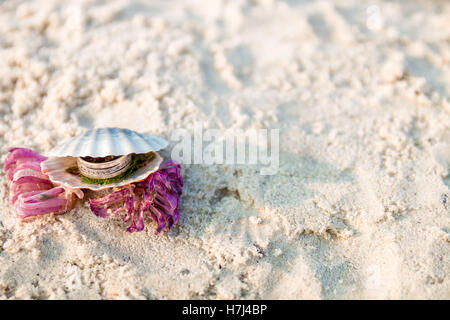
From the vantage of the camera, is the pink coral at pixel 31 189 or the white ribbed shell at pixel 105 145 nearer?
the white ribbed shell at pixel 105 145

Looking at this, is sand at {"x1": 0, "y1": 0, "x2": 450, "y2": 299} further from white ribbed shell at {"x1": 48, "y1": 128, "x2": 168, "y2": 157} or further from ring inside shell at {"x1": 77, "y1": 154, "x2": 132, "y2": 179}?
white ribbed shell at {"x1": 48, "y1": 128, "x2": 168, "y2": 157}

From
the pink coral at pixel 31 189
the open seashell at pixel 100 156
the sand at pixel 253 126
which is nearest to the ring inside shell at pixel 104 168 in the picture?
the open seashell at pixel 100 156

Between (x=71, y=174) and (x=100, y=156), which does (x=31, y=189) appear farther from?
(x=100, y=156)

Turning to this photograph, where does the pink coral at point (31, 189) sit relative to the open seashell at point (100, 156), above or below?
below

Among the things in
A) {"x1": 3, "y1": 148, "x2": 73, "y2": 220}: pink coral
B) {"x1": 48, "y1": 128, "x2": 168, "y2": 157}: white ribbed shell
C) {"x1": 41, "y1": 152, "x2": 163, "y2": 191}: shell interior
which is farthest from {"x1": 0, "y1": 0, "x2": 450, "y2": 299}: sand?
{"x1": 48, "y1": 128, "x2": 168, "y2": 157}: white ribbed shell

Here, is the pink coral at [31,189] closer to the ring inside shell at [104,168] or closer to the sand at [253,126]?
the sand at [253,126]

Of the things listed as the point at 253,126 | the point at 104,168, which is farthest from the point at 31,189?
the point at 253,126
